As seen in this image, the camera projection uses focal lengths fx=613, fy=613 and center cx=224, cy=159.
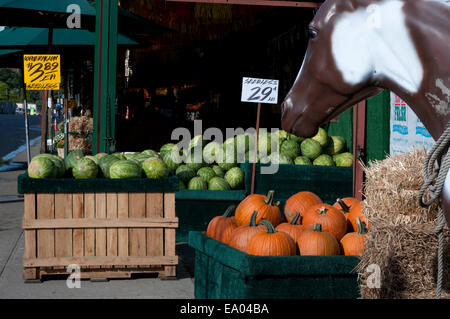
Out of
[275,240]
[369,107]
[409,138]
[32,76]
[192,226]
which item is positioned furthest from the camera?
[32,76]

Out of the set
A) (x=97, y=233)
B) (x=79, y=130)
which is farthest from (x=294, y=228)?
(x=79, y=130)

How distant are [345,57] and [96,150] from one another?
721cm

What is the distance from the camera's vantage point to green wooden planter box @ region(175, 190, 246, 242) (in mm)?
8219

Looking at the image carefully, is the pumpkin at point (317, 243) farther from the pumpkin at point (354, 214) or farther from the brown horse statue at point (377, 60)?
the brown horse statue at point (377, 60)

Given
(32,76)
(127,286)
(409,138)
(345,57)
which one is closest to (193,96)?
(32,76)

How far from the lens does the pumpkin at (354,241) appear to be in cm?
440

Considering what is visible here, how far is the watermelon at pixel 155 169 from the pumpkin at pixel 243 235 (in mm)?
1914

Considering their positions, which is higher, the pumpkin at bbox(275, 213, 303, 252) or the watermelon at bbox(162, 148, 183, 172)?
the watermelon at bbox(162, 148, 183, 172)

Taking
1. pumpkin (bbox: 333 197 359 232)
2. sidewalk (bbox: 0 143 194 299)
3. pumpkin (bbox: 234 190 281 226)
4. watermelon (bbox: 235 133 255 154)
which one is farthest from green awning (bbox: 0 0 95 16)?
pumpkin (bbox: 333 197 359 232)

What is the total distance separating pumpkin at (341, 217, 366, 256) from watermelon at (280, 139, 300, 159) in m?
4.55

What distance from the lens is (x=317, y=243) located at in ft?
14.1

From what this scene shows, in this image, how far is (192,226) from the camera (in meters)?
8.23

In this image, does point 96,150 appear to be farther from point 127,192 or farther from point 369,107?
point 369,107

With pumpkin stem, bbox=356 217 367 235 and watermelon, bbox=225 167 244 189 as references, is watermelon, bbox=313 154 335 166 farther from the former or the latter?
pumpkin stem, bbox=356 217 367 235
